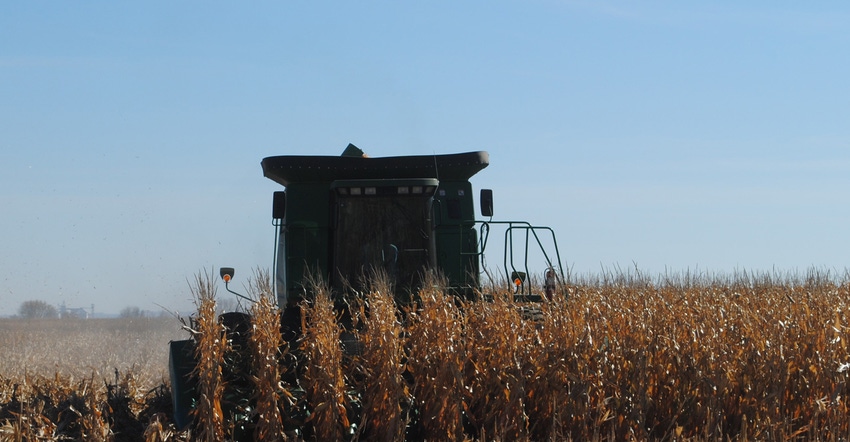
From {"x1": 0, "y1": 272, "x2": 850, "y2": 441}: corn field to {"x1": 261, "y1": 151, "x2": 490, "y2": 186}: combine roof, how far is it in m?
2.34

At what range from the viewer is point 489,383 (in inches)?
340

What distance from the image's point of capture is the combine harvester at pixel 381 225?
35.5ft

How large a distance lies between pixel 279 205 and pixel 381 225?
1362 millimetres

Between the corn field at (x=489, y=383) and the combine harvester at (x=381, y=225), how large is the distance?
1.56 m

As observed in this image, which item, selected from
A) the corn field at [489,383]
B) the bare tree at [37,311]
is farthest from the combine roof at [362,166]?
the bare tree at [37,311]

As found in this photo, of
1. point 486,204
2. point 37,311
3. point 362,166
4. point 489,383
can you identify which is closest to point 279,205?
point 362,166

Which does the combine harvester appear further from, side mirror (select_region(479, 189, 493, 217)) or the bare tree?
the bare tree

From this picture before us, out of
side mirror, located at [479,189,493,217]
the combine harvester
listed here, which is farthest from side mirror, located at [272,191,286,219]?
side mirror, located at [479,189,493,217]

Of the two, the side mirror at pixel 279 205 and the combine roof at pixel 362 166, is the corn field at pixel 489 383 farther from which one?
the side mirror at pixel 279 205

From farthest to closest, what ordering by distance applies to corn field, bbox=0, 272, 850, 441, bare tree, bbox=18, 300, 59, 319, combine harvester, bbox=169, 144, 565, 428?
bare tree, bbox=18, 300, 59, 319 → combine harvester, bbox=169, 144, 565, 428 → corn field, bbox=0, 272, 850, 441

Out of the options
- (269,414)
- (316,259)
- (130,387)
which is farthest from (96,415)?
(316,259)

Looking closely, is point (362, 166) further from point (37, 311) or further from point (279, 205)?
point (37, 311)

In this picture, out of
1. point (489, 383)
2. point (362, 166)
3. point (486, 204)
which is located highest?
point (362, 166)

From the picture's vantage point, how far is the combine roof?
1130 centimetres
